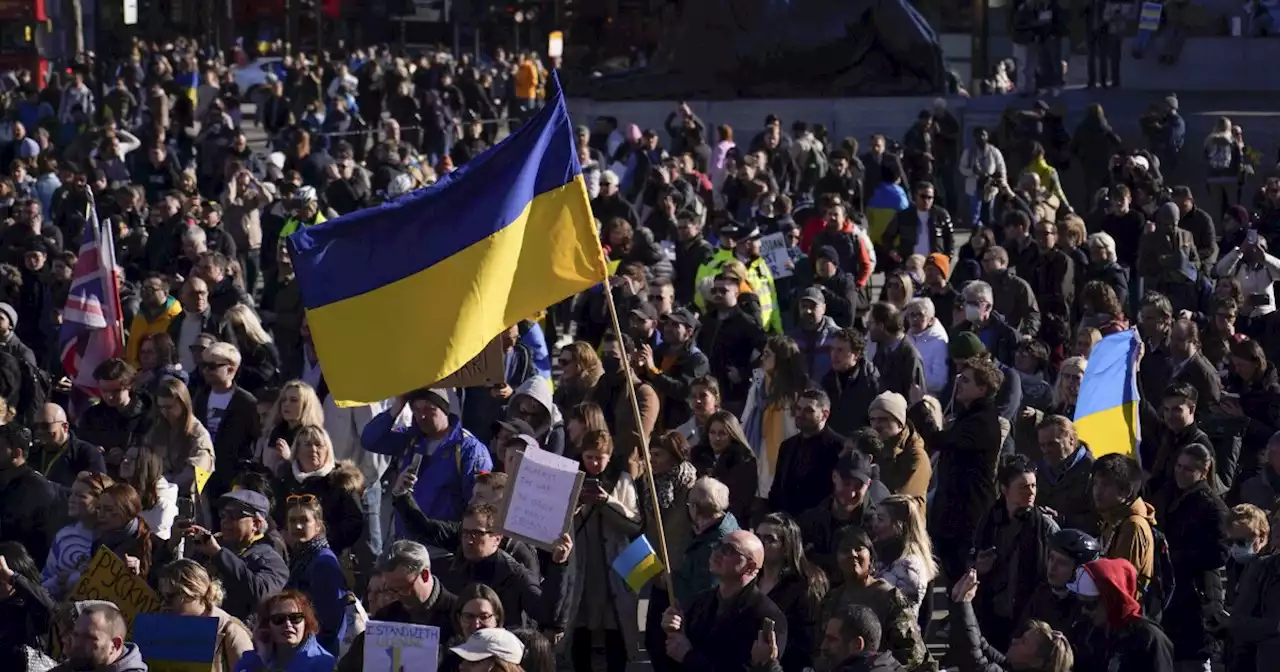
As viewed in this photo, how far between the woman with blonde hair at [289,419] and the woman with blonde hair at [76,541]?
49.7 inches

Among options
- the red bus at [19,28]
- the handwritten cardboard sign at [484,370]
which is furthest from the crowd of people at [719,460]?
the red bus at [19,28]

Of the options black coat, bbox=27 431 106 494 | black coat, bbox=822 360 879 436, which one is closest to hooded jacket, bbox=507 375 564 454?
black coat, bbox=822 360 879 436

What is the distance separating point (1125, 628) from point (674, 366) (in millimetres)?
4943

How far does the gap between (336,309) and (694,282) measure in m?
7.62

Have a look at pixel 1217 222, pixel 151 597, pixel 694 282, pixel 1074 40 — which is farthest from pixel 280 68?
pixel 151 597

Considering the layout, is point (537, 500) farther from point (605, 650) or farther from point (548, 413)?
point (548, 413)

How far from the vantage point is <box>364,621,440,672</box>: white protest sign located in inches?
294

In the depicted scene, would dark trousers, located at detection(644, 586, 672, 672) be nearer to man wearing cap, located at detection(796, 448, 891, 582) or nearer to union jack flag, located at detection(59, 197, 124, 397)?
man wearing cap, located at detection(796, 448, 891, 582)

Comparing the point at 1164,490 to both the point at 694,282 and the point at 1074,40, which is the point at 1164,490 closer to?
the point at 694,282

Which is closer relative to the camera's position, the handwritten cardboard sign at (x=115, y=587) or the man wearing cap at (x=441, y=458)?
the handwritten cardboard sign at (x=115, y=587)

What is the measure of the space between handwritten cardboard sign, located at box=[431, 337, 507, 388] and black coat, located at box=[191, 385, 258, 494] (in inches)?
71.5

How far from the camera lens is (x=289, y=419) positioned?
10820 millimetres

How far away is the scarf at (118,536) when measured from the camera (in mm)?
9375

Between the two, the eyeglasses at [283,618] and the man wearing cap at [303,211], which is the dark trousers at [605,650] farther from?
the man wearing cap at [303,211]
